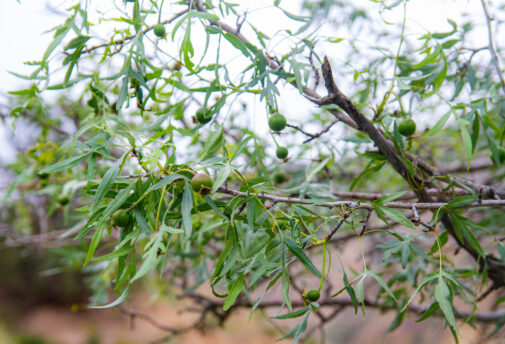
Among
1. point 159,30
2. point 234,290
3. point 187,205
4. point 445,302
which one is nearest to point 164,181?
point 187,205

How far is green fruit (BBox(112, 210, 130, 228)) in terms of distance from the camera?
1.83ft

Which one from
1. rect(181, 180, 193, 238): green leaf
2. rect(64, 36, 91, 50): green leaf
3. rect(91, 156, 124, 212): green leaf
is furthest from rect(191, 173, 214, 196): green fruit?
rect(64, 36, 91, 50): green leaf

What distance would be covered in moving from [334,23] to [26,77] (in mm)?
1382

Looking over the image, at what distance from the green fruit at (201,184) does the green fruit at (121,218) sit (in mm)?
113

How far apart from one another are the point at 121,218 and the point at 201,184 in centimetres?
13

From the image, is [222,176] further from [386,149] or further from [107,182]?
[386,149]

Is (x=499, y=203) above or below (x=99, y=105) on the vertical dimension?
below

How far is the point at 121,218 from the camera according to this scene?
56cm

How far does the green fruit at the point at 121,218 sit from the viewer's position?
558mm

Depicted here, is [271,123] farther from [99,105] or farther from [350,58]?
[350,58]

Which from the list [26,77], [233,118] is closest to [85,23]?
[26,77]

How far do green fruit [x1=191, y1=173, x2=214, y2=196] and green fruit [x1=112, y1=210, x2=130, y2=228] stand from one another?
113 mm

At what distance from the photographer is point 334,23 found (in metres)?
1.73

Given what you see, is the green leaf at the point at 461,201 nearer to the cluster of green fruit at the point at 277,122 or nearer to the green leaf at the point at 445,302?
the green leaf at the point at 445,302
